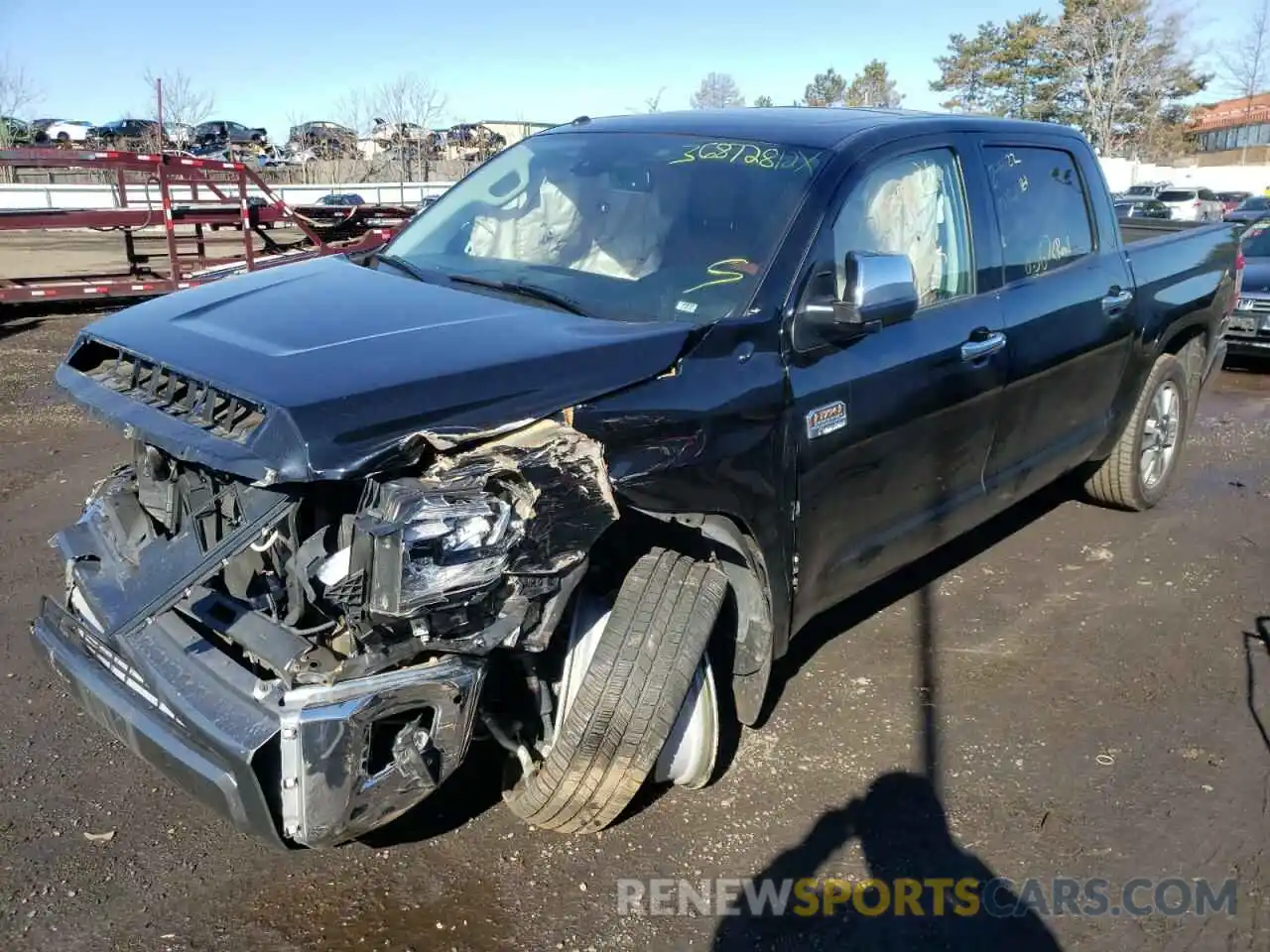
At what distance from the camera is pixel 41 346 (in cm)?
1033

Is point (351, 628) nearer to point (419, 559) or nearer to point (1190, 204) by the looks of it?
Result: point (419, 559)

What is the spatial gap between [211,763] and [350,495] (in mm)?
652

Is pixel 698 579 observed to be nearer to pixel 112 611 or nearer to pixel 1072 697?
pixel 112 611

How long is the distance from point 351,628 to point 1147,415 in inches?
176

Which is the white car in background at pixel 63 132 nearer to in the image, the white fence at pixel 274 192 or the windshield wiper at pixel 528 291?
the white fence at pixel 274 192

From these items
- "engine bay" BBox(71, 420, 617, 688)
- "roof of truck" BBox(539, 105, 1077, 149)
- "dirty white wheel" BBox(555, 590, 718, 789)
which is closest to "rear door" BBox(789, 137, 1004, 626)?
"roof of truck" BBox(539, 105, 1077, 149)

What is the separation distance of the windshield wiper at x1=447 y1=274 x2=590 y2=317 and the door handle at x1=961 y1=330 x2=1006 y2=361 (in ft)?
4.64

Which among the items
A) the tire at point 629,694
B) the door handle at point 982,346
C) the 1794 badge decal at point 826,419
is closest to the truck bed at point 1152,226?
the door handle at point 982,346

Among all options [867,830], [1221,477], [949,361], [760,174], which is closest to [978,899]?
[867,830]

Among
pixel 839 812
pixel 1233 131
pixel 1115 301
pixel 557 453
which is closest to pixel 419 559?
pixel 557 453

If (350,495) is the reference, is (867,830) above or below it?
below

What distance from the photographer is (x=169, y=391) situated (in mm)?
2646

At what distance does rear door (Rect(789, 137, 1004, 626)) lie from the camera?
3162 mm

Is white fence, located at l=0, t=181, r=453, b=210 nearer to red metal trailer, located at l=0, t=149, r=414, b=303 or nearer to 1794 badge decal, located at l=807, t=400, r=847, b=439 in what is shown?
red metal trailer, located at l=0, t=149, r=414, b=303
